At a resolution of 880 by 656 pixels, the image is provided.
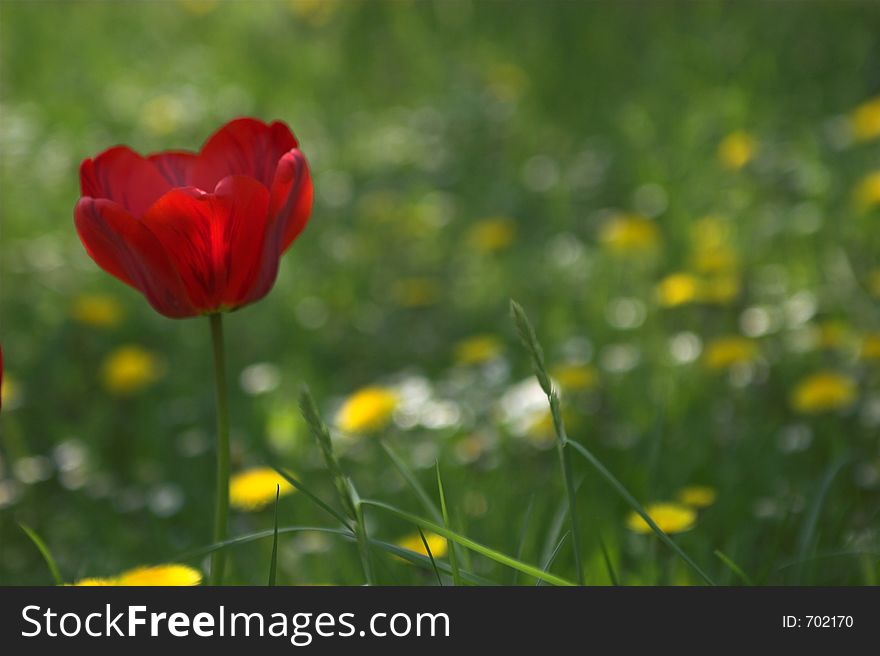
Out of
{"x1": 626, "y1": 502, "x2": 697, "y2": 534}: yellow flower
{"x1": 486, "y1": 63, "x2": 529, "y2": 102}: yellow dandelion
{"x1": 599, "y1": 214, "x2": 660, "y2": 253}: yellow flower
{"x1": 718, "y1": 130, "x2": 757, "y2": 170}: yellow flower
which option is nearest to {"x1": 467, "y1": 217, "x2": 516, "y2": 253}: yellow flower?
{"x1": 599, "y1": 214, "x2": 660, "y2": 253}: yellow flower

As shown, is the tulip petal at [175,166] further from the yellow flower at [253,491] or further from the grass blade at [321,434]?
the yellow flower at [253,491]

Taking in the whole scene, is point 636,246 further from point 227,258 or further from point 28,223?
point 28,223

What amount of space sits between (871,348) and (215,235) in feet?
3.68

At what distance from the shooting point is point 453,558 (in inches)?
25.9

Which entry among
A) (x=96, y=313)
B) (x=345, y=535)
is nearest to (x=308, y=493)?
(x=345, y=535)

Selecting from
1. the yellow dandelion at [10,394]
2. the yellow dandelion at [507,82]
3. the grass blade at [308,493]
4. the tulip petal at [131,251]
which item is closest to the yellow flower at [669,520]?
the grass blade at [308,493]

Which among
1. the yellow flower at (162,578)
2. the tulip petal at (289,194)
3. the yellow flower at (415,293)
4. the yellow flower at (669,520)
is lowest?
the yellow flower at (162,578)

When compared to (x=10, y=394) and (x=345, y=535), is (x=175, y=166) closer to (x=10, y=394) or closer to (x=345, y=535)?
(x=345, y=535)

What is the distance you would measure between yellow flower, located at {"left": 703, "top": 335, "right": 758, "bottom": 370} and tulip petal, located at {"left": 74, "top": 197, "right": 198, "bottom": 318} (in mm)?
1079

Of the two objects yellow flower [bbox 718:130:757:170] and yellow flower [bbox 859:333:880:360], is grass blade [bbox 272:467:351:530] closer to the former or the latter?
yellow flower [bbox 859:333:880:360]

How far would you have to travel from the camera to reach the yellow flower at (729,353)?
5.17 feet

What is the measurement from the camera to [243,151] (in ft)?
2.37

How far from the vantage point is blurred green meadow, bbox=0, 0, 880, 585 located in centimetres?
133

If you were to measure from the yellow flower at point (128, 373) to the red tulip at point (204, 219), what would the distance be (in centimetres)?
127
